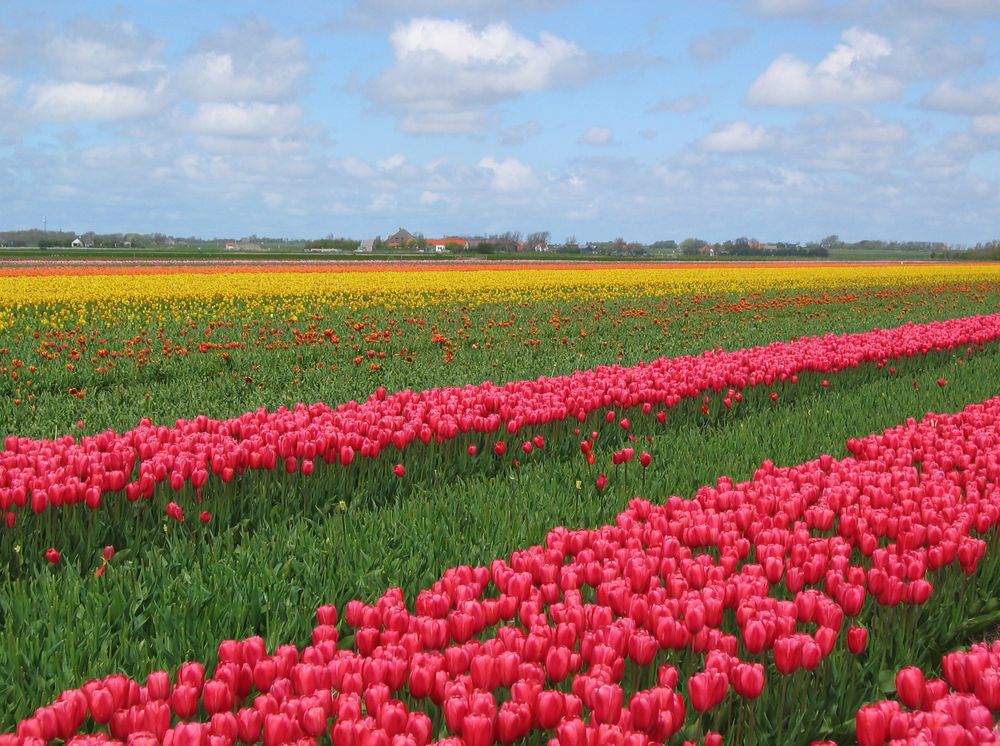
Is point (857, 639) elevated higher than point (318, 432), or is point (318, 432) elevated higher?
point (318, 432)

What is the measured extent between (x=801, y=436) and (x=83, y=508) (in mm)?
5443

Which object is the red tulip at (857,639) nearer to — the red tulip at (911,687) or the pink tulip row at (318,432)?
the red tulip at (911,687)

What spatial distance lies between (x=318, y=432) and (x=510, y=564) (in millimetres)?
2247

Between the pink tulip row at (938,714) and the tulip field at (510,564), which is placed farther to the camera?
the tulip field at (510,564)

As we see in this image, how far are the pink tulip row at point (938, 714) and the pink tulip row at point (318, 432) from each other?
3.89 metres

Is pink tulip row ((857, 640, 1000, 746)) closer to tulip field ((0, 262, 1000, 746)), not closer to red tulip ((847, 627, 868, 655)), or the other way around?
tulip field ((0, 262, 1000, 746))

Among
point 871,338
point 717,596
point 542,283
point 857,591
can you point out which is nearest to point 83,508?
point 717,596

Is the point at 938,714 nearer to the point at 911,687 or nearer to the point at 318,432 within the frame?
the point at 911,687

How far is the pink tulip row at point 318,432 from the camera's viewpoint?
5191mm

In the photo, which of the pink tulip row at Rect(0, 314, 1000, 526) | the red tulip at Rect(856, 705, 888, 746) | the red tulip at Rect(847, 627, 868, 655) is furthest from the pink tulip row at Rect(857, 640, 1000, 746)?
the pink tulip row at Rect(0, 314, 1000, 526)

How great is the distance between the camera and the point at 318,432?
6.21 m

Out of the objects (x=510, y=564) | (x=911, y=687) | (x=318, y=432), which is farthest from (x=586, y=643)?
(x=318, y=432)

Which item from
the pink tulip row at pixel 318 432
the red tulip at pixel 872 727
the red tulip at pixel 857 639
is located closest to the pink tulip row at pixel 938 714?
the red tulip at pixel 872 727

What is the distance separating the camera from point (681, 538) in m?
4.41
